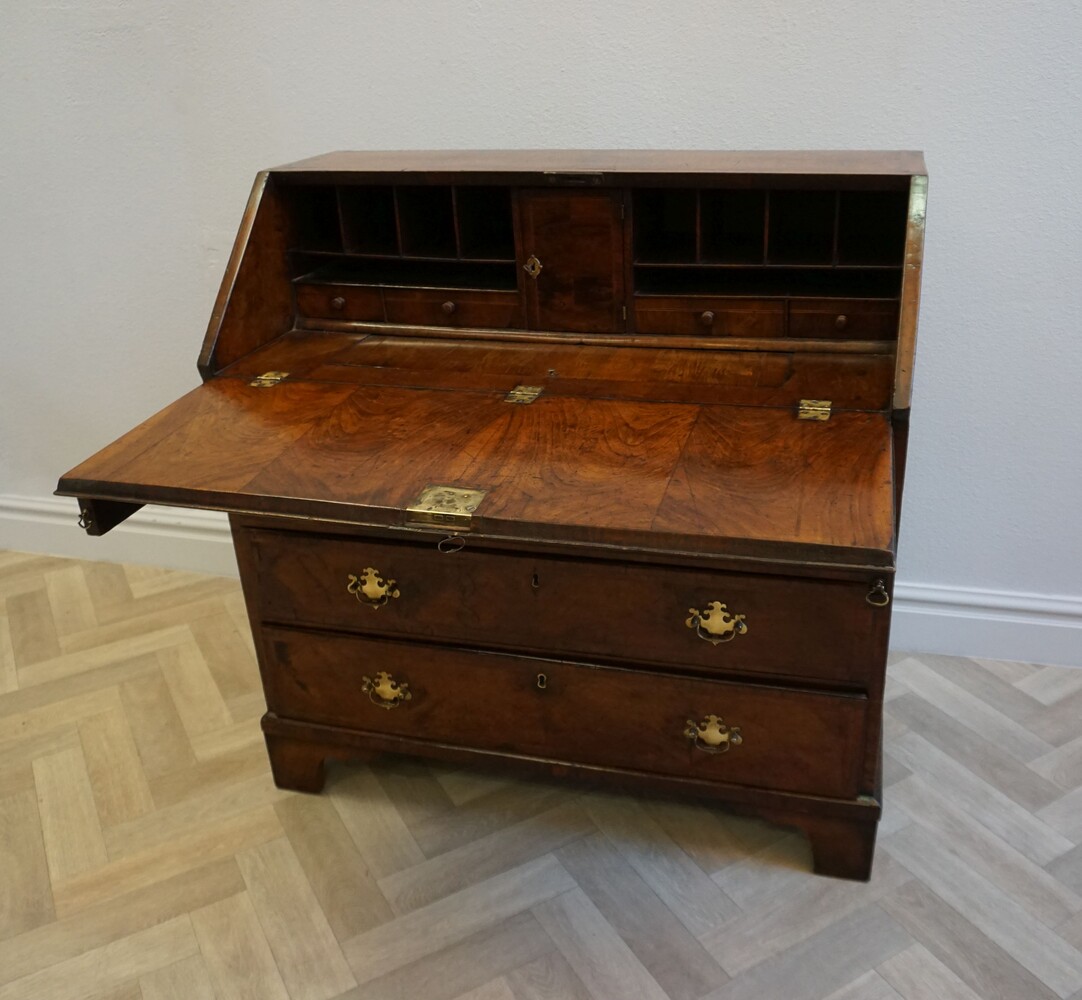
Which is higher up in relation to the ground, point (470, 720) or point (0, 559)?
point (470, 720)

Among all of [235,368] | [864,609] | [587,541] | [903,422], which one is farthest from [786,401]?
[235,368]

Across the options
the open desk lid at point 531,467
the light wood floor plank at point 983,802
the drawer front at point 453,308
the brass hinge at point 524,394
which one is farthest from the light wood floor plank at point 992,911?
the drawer front at point 453,308

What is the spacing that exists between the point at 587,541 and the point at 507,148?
41.5 inches

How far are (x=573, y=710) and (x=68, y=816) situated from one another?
3.22 feet

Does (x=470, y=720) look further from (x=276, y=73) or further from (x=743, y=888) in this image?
(x=276, y=73)

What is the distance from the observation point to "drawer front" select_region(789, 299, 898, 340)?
5.41 feet

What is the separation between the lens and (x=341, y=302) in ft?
6.25

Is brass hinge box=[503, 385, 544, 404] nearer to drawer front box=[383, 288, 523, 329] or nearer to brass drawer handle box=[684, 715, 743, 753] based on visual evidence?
drawer front box=[383, 288, 523, 329]

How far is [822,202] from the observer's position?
1752mm

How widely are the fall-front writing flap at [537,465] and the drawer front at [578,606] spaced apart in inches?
6.0

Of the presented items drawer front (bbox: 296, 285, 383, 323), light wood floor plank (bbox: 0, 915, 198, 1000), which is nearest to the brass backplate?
drawer front (bbox: 296, 285, 383, 323)

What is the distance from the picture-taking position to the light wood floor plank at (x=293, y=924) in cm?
158

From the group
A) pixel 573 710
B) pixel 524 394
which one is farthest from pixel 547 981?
pixel 524 394

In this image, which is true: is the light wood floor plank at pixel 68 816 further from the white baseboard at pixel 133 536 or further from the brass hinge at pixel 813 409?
the brass hinge at pixel 813 409
